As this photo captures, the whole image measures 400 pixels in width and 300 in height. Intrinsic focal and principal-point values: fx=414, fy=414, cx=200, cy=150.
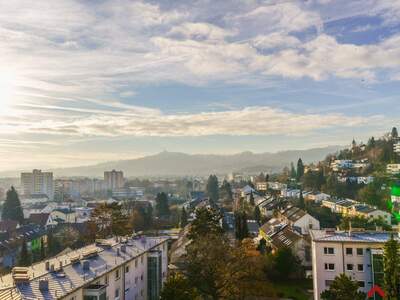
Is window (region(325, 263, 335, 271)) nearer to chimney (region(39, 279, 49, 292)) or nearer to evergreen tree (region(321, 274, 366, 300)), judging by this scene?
evergreen tree (region(321, 274, 366, 300))

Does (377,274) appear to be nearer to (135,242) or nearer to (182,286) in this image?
(182,286)

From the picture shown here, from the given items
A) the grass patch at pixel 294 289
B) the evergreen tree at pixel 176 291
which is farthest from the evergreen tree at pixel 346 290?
the grass patch at pixel 294 289

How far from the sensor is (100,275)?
19.4 meters

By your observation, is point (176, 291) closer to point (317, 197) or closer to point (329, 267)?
point (329, 267)

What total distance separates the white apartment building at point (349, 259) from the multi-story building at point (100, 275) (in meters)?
11.1

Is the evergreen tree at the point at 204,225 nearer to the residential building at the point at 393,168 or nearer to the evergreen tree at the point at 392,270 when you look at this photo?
Answer: the evergreen tree at the point at 392,270

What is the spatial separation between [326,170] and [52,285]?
10382cm

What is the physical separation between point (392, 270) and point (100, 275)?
545 inches

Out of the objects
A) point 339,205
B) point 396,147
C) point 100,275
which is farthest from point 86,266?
point 396,147

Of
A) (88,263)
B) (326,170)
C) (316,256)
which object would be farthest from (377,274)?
(326,170)

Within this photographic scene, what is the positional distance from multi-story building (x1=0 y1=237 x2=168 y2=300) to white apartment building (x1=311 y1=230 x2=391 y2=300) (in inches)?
436

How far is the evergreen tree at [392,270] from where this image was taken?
63.9 feet

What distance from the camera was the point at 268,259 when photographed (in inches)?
1491

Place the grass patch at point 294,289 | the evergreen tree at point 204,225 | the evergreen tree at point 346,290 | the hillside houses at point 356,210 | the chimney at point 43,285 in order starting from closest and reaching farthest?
1. the chimney at point 43,285
2. the evergreen tree at point 346,290
3. the grass patch at point 294,289
4. the evergreen tree at point 204,225
5. the hillside houses at point 356,210
